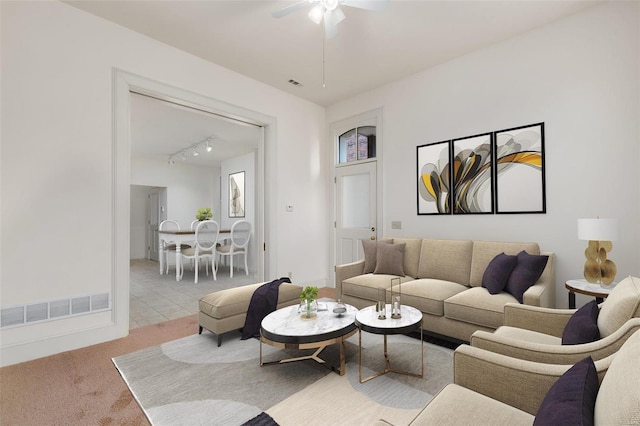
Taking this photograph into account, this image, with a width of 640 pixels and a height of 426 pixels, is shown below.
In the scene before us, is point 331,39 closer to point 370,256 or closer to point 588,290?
point 370,256

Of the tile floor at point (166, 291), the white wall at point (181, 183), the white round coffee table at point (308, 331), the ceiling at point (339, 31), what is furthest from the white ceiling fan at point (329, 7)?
the white wall at point (181, 183)

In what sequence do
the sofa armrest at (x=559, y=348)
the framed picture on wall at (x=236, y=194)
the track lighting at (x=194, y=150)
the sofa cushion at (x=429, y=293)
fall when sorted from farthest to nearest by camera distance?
1. the framed picture on wall at (x=236, y=194)
2. the track lighting at (x=194, y=150)
3. the sofa cushion at (x=429, y=293)
4. the sofa armrest at (x=559, y=348)

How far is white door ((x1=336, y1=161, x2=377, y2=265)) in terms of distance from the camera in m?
4.71

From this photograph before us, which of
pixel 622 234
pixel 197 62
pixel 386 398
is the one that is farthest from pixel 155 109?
pixel 622 234

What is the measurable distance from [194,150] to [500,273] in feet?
21.7

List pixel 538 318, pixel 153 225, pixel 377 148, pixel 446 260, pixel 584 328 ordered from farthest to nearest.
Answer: pixel 153 225 < pixel 377 148 < pixel 446 260 < pixel 538 318 < pixel 584 328

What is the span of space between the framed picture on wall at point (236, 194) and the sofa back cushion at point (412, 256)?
4.74m

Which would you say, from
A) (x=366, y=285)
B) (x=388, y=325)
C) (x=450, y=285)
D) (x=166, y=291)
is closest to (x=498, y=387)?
(x=388, y=325)

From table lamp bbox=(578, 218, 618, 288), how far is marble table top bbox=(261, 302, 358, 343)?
2.03 metres

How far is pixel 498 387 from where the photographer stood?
1306mm

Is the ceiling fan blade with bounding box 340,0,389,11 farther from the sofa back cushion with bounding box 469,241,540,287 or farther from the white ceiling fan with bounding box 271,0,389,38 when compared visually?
the sofa back cushion with bounding box 469,241,540,287

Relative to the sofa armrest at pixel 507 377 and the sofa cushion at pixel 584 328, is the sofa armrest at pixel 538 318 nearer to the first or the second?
the sofa cushion at pixel 584 328

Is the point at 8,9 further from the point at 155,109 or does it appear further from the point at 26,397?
the point at 26,397

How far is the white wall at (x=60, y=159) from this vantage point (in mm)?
2549
